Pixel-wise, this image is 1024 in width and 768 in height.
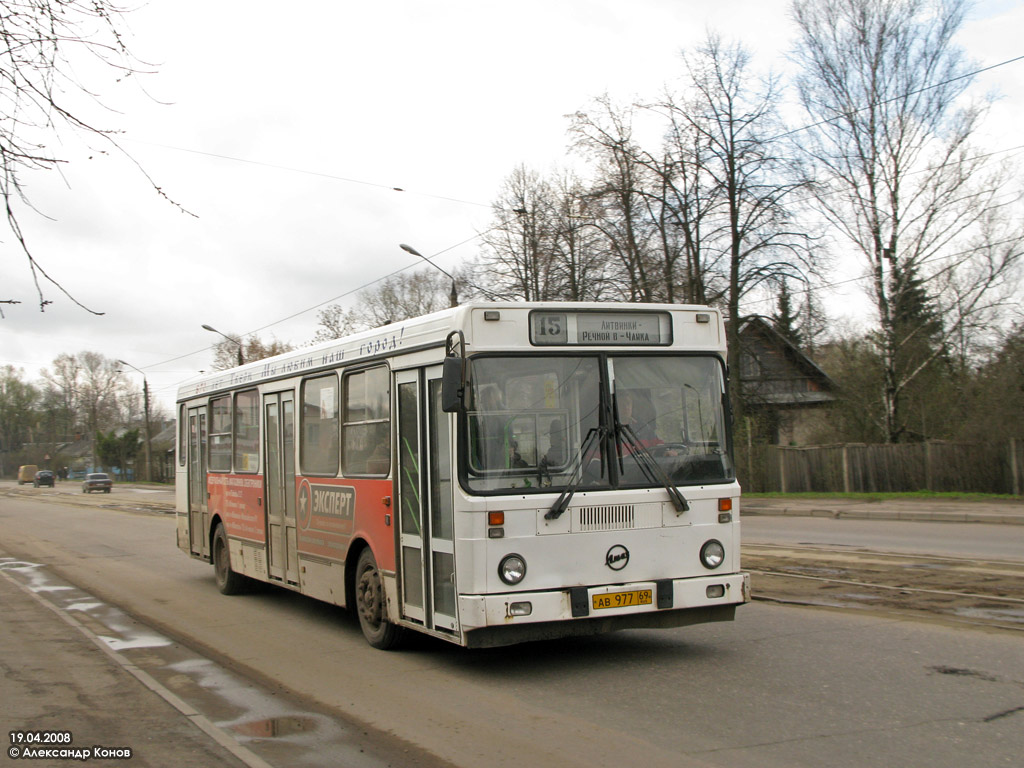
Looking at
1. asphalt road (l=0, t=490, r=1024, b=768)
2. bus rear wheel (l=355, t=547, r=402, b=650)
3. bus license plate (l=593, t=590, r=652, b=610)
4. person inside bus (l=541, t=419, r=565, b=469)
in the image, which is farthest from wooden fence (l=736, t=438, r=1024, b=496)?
person inside bus (l=541, t=419, r=565, b=469)

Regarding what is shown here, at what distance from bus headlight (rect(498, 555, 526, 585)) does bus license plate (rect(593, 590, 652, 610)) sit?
584 mm

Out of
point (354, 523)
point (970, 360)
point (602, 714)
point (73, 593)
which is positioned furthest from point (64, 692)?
point (970, 360)

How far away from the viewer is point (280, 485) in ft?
35.8

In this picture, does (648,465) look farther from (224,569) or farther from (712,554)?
(224,569)

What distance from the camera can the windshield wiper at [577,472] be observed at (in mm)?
7027

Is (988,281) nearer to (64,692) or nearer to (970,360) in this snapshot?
(970,360)

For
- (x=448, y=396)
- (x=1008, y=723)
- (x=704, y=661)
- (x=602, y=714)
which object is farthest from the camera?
(x=704, y=661)

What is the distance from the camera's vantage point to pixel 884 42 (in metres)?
31.6

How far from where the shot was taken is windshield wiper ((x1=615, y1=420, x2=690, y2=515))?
7.39m

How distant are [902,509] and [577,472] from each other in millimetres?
18572

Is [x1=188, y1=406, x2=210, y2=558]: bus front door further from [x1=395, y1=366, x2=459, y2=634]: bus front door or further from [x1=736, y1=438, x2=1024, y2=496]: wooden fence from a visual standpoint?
[x1=736, y1=438, x2=1024, y2=496]: wooden fence

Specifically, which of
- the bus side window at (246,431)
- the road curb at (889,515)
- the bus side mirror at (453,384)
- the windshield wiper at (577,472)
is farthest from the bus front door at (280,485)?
the road curb at (889,515)

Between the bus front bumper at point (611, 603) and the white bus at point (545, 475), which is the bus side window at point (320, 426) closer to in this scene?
the white bus at point (545, 475)

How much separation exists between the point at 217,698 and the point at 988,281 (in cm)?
2974
